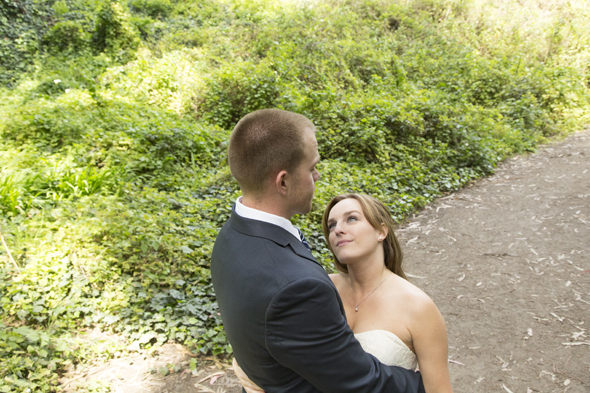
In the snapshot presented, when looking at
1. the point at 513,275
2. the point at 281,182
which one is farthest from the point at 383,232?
the point at 513,275

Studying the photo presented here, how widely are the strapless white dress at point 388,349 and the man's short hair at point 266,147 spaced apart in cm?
108

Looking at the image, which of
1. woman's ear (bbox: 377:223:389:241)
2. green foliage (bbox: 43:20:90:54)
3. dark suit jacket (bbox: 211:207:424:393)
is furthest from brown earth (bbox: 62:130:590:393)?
green foliage (bbox: 43:20:90:54)

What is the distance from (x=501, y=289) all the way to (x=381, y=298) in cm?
351

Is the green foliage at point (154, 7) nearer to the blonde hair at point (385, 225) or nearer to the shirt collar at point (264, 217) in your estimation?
the blonde hair at point (385, 225)

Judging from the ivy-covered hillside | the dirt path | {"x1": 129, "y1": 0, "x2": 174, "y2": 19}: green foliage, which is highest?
{"x1": 129, "y1": 0, "x2": 174, "y2": 19}: green foliage

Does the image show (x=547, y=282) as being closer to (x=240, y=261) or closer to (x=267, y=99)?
(x=240, y=261)

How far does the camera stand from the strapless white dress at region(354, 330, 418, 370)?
2.17 metres

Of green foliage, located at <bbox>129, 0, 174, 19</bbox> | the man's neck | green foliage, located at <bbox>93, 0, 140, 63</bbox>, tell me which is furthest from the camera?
green foliage, located at <bbox>129, 0, 174, 19</bbox>

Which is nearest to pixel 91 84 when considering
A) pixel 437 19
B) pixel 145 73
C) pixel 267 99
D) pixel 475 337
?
pixel 145 73

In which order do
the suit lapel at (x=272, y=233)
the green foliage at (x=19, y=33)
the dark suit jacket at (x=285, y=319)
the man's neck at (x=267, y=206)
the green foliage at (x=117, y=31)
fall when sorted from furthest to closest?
the green foliage at (x=117, y=31) → the green foliage at (x=19, y=33) → the man's neck at (x=267, y=206) → the suit lapel at (x=272, y=233) → the dark suit jacket at (x=285, y=319)

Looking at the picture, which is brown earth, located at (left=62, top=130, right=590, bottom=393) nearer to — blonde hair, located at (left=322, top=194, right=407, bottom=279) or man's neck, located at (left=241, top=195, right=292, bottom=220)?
blonde hair, located at (left=322, top=194, right=407, bottom=279)

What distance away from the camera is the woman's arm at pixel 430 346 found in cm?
219

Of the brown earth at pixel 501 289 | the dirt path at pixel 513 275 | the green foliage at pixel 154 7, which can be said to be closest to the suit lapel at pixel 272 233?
the brown earth at pixel 501 289

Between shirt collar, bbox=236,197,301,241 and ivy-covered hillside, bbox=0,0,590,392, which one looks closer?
shirt collar, bbox=236,197,301,241
